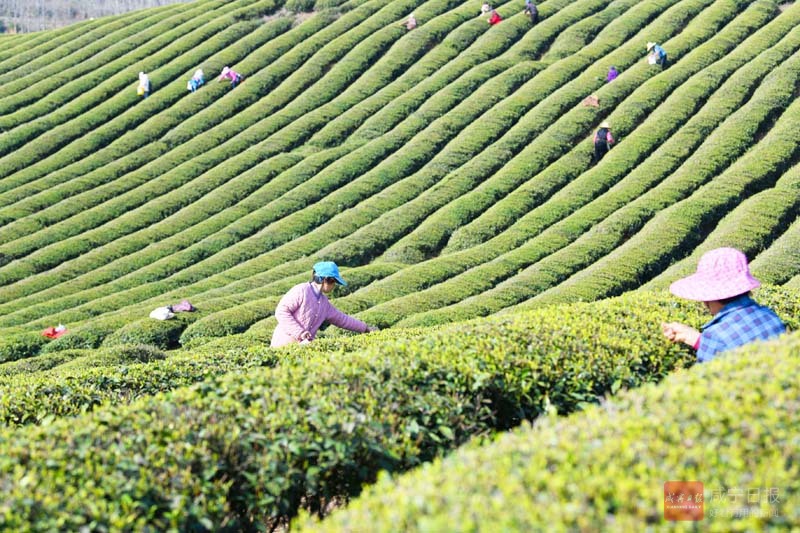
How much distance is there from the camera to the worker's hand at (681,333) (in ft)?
26.7

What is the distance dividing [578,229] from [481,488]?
2054 centimetres

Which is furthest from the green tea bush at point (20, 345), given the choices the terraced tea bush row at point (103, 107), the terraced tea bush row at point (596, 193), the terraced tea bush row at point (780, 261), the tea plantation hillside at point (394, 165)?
the terraced tea bush row at point (780, 261)

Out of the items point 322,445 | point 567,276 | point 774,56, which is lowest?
point 567,276

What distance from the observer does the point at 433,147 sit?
106 feet

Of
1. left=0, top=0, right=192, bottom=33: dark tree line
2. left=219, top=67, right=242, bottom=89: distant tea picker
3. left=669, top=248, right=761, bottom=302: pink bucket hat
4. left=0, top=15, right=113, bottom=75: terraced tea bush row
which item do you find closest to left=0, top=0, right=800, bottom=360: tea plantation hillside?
left=219, top=67, right=242, bottom=89: distant tea picker

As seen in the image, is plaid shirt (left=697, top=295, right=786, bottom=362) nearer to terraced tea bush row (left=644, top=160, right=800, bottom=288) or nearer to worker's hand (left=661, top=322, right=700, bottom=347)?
worker's hand (left=661, top=322, right=700, bottom=347)

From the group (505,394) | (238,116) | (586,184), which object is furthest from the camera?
(238,116)

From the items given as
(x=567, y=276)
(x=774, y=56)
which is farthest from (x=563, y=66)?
(x=567, y=276)

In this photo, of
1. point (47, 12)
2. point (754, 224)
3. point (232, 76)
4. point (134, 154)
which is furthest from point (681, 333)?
point (47, 12)

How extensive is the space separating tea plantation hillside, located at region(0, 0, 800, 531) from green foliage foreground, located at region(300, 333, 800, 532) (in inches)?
3.1

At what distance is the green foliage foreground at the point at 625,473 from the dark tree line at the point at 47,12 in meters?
92.1

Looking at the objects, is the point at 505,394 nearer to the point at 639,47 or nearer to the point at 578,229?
the point at 578,229

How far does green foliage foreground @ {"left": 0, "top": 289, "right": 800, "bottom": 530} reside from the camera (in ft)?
18.8

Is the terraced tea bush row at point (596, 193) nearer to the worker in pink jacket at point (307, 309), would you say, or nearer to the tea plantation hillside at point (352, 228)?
the tea plantation hillside at point (352, 228)
